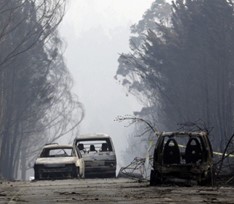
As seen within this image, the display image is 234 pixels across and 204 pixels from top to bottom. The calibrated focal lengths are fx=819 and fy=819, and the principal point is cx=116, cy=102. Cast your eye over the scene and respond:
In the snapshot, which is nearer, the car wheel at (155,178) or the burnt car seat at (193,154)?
the car wheel at (155,178)

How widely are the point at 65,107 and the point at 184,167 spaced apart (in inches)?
2673

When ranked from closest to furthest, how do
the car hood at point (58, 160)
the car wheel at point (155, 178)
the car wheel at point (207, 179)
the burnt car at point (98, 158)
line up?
the car wheel at point (207, 179)
the car wheel at point (155, 178)
the car hood at point (58, 160)
the burnt car at point (98, 158)

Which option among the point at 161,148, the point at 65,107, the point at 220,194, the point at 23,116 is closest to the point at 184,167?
the point at 161,148

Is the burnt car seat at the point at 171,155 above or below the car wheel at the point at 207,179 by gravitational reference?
above

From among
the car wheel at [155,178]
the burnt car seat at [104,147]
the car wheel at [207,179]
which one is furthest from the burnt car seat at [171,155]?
the burnt car seat at [104,147]

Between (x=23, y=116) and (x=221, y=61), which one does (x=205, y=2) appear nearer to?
(x=221, y=61)

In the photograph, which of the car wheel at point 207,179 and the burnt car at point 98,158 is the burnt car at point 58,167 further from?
the car wheel at point 207,179

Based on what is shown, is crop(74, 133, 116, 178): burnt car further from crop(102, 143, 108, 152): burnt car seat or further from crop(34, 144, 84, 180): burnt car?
crop(34, 144, 84, 180): burnt car

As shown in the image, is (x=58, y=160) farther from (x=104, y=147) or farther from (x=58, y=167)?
(x=104, y=147)

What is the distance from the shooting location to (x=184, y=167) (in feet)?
59.7

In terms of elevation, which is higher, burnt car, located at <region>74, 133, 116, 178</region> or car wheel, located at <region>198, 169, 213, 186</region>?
burnt car, located at <region>74, 133, 116, 178</region>

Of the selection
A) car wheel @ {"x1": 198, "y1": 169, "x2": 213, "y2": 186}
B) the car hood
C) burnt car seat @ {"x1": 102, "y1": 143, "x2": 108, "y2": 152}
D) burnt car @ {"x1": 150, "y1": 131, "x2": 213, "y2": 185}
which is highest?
burnt car seat @ {"x1": 102, "y1": 143, "x2": 108, "y2": 152}

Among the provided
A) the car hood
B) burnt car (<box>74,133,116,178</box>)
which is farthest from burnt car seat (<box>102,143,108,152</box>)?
the car hood

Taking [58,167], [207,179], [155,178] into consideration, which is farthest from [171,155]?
[58,167]
